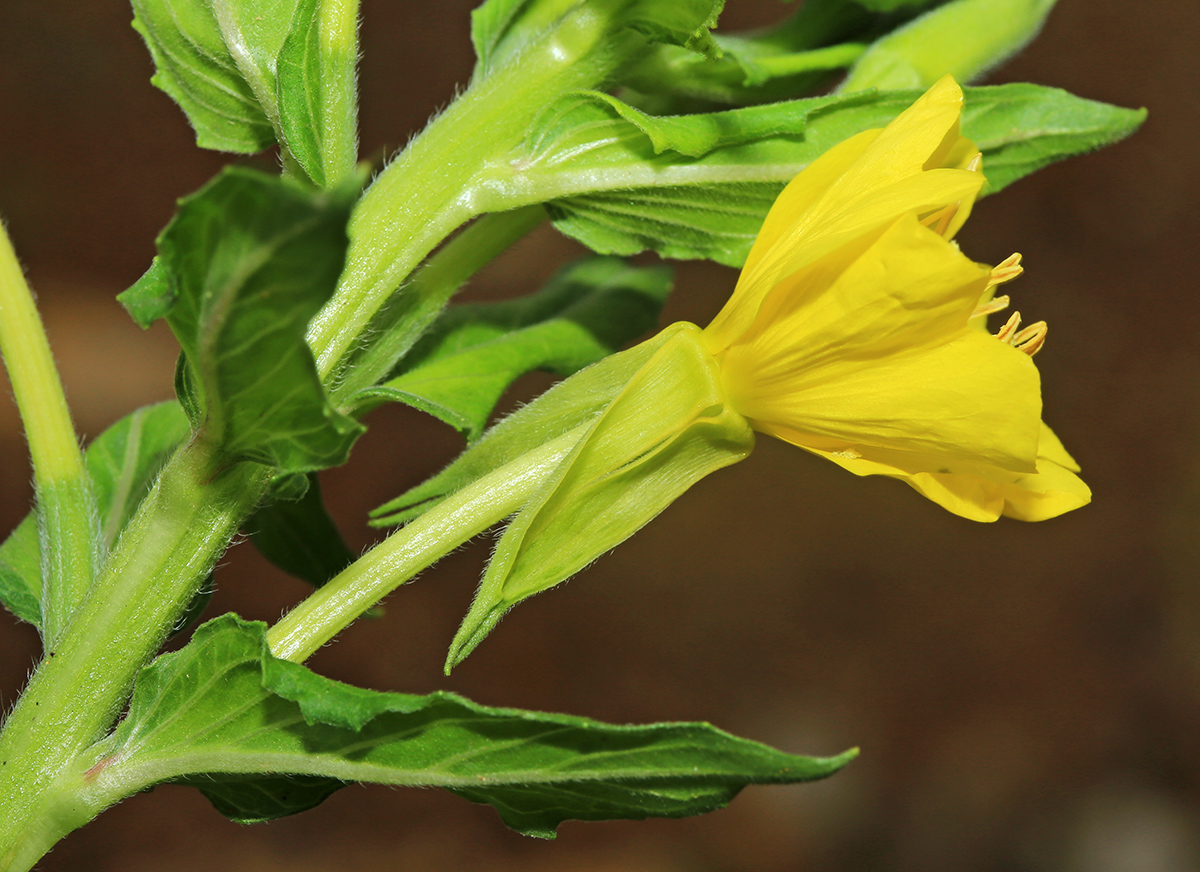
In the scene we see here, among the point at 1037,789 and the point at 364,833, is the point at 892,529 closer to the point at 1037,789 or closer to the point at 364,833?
the point at 1037,789

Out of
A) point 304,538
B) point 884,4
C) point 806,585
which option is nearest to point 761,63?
point 884,4

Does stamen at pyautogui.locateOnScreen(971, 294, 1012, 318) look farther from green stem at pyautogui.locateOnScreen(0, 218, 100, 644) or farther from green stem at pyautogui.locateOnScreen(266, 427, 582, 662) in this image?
green stem at pyautogui.locateOnScreen(0, 218, 100, 644)

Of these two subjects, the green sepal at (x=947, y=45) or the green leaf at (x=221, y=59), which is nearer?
the green leaf at (x=221, y=59)

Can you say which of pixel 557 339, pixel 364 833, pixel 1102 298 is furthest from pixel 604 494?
pixel 1102 298

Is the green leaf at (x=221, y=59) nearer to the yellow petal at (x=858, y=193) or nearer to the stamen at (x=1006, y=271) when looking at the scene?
the yellow petal at (x=858, y=193)

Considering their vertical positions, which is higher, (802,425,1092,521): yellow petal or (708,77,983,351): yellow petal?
(708,77,983,351): yellow petal

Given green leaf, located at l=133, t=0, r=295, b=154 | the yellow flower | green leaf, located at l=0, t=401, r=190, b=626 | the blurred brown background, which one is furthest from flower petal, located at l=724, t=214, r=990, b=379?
the blurred brown background

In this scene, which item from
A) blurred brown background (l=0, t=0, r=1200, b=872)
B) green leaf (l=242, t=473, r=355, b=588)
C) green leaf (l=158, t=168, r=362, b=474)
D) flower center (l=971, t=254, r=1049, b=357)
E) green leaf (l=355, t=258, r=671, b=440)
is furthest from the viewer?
blurred brown background (l=0, t=0, r=1200, b=872)

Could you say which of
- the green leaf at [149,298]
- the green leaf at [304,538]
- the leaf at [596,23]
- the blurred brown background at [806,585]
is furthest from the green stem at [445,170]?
the blurred brown background at [806,585]
